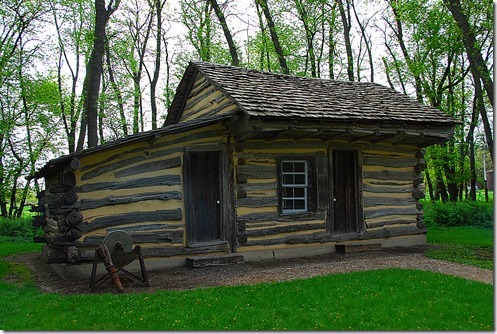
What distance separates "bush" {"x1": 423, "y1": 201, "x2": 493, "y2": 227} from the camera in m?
17.4

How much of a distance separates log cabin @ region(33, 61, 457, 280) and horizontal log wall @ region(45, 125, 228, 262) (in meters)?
0.02

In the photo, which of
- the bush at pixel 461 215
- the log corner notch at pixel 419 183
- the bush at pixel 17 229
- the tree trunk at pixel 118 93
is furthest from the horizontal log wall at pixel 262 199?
the tree trunk at pixel 118 93

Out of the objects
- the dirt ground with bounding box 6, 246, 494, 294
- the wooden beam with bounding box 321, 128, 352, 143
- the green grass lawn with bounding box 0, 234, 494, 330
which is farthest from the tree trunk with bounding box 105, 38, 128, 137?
the green grass lawn with bounding box 0, 234, 494, 330

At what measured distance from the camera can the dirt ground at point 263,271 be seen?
7727mm

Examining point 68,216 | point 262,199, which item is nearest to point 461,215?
point 262,199

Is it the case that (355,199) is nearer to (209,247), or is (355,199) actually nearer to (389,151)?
(389,151)

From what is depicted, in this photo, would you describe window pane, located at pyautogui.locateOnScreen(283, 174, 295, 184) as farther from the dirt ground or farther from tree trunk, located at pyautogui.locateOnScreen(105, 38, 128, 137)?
tree trunk, located at pyautogui.locateOnScreen(105, 38, 128, 137)

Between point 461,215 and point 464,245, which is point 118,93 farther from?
point 464,245

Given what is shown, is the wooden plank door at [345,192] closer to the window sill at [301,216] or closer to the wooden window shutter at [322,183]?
the wooden window shutter at [322,183]

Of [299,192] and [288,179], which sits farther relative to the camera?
Answer: [299,192]

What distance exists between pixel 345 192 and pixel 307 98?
2.64 m

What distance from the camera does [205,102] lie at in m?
12.3

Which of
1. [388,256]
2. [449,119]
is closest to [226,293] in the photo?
[388,256]

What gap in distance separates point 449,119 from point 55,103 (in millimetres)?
17834
